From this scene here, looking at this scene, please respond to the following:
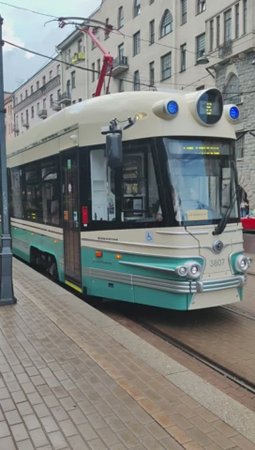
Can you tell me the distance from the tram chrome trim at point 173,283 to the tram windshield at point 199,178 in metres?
0.81

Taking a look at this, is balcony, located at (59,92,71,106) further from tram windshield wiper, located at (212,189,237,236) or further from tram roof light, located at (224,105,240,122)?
tram windshield wiper, located at (212,189,237,236)

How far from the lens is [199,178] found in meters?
6.44

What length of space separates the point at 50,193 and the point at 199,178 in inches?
135

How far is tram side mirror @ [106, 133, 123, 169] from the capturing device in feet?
20.7

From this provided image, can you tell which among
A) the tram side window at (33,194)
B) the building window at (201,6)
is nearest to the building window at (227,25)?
the building window at (201,6)

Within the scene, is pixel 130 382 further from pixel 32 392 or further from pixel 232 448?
pixel 232 448

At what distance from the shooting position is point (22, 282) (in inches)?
325

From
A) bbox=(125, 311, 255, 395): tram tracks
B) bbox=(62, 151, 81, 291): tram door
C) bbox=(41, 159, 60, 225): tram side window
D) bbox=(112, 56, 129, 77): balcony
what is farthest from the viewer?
bbox=(112, 56, 129, 77): balcony

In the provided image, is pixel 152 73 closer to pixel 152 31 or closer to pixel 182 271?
pixel 152 31

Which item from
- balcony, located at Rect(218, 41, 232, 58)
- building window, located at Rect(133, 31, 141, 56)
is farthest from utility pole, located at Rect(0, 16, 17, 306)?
building window, located at Rect(133, 31, 141, 56)

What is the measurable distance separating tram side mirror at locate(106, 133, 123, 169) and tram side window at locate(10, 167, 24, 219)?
5.30 meters

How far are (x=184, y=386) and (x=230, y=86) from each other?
23.5 metres

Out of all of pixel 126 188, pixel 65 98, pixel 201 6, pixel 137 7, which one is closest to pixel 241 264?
pixel 126 188

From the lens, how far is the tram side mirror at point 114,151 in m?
6.32
